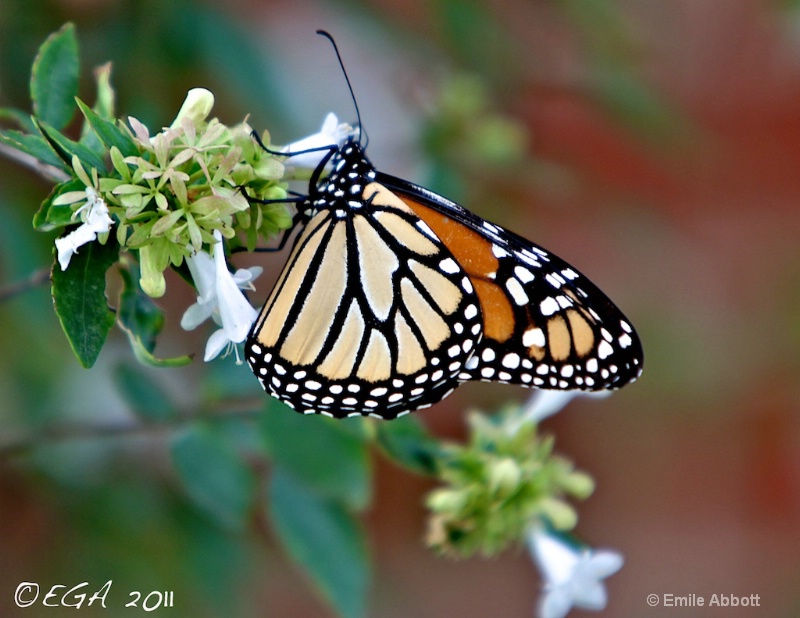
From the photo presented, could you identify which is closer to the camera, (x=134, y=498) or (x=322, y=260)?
(x=322, y=260)

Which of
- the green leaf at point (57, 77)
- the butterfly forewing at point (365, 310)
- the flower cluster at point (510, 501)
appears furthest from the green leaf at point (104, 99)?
the flower cluster at point (510, 501)

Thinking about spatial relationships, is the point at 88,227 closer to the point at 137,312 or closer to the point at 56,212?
the point at 56,212

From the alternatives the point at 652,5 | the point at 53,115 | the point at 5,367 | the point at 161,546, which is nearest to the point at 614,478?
the point at 652,5

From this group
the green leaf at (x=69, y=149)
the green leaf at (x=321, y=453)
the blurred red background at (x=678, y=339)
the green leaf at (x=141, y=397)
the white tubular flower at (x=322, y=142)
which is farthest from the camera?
the blurred red background at (x=678, y=339)

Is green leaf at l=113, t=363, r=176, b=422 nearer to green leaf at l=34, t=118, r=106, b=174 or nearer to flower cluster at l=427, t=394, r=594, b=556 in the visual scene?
flower cluster at l=427, t=394, r=594, b=556

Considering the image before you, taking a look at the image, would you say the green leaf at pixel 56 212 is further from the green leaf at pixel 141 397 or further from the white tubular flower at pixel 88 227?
the green leaf at pixel 141 397

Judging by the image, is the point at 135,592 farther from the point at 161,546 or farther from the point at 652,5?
the point at 652,5
